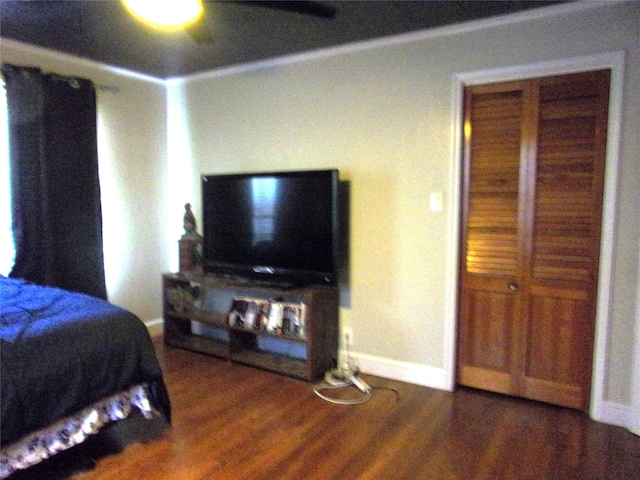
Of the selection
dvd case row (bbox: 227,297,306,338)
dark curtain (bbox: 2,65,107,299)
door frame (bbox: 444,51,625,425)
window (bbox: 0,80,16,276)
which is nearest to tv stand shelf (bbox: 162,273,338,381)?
dvd case row (bbox: 227,297,306,338)

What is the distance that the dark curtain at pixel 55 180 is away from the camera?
3.03 m

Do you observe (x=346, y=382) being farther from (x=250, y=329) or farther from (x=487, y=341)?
(x=487, y=341)

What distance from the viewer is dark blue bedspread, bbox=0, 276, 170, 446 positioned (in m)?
1.68

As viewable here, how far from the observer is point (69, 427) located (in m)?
1.96

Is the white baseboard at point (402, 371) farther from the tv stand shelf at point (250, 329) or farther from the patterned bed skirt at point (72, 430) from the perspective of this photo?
the patterned bed skirt at point (72, 430)

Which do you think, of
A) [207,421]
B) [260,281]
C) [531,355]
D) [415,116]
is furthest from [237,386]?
[415,116]

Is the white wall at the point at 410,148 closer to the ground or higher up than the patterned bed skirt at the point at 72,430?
higher up

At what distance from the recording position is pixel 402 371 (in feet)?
9.84

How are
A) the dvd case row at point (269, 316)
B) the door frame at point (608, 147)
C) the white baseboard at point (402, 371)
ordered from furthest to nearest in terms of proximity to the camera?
the dvd case row at point (269, 316)
the white baseboard at point (402, 371)
the door frame at point (608, 147)

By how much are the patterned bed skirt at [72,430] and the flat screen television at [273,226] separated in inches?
48.0

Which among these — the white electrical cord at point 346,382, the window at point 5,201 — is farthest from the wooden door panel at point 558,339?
the window at point 5,201

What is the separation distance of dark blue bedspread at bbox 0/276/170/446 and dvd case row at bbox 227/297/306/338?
97 cm

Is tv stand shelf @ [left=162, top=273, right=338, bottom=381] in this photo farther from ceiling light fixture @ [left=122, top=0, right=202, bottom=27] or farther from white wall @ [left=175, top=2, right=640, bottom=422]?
ceiling light fixture @ [left=122, top=0, right=202, bottom=27]

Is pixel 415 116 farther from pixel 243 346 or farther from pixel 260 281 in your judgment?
pixel 243 346
